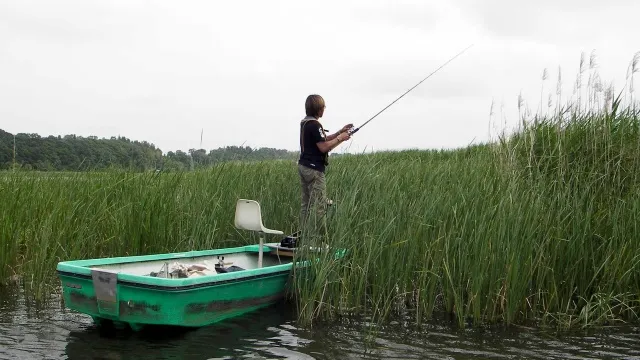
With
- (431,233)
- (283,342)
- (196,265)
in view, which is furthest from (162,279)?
(431,233)

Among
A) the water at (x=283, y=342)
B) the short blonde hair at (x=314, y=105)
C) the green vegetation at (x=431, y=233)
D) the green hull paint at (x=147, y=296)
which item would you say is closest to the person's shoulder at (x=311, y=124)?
the short blonde hair at (x=314, y=105)

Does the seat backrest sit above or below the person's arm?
below

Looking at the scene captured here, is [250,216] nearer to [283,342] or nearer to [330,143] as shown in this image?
[330,143]

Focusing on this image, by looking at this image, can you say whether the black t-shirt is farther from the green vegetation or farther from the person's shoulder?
the green vegetation

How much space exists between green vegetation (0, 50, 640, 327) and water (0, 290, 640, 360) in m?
0.23

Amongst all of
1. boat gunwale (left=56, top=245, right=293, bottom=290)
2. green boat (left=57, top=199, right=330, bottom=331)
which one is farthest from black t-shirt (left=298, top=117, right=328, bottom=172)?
boat gunwale (left=56, top=245, right=293, bottom=290)

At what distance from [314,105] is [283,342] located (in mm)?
3010

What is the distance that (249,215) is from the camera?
713 centimetres

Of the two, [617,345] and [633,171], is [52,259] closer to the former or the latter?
[617,345]

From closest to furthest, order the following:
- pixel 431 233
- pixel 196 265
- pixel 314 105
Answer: pixel 431 233 → pixel 196 265 → pixel 314 105

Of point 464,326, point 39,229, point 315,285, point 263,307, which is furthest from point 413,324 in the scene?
point 39,229

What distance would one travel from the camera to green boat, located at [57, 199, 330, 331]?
5.77 metres

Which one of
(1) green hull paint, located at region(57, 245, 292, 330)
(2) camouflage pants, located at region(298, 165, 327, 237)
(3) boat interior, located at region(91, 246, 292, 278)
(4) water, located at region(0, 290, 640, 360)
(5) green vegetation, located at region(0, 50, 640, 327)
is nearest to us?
(4) water, located at region(0, 290, 640, 360)

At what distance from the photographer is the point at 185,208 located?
330 inches
